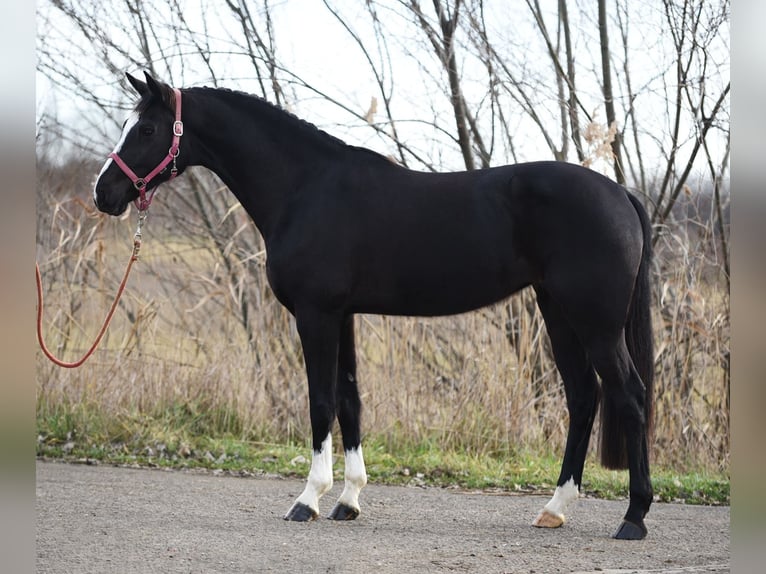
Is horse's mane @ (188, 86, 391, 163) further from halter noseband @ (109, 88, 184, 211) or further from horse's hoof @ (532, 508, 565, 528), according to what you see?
horse's hoof @ (532, 508, 565, 528)

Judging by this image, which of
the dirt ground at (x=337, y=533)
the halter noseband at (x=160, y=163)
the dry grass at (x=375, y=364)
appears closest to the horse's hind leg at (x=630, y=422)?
the dirt ground at (x=337, y=533)

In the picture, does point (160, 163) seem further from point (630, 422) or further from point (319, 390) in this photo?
point (630, 422)

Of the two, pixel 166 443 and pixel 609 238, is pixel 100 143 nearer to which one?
pixel 166 443

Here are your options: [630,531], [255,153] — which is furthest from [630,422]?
[255,153]

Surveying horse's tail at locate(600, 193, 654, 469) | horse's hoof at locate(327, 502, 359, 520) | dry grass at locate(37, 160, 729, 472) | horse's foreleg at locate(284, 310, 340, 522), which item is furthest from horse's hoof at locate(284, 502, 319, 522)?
dry grass at locate(37, 160, 729, 472)

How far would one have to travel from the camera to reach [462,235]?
4.22 metres

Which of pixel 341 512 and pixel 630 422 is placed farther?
pixel 341 512

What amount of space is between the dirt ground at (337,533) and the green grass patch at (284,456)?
264 mm

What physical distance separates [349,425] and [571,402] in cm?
115

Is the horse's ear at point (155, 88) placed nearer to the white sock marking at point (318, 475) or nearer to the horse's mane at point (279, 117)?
the horse's mane at point (279, 117)

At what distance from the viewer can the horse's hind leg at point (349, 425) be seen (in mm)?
4391

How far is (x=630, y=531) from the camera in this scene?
4.07m

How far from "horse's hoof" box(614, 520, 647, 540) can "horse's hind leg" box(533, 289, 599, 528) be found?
312 mm

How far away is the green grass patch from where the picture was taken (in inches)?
214
